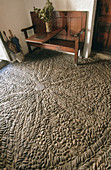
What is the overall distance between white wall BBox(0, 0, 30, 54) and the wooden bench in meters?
0.25

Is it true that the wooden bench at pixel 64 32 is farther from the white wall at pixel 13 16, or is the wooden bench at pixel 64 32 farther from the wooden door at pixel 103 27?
the wooden door at pixel 103 27

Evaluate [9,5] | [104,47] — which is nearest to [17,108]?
[9,5]

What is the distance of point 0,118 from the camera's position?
1688 millimetres

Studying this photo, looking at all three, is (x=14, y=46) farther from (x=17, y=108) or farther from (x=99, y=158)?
(x=99, y=158)

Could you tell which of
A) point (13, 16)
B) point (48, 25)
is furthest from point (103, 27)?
point (13, 16)

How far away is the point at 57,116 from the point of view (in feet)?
5.31

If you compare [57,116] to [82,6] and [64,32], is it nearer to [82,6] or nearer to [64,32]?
[64,32]

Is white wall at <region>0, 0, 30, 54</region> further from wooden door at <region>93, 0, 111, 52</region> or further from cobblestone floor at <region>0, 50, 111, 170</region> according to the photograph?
wooden door at <region>93, 0, 111, 52</region>

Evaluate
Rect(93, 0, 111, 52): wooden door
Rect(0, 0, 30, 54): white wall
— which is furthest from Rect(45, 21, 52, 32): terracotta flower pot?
Rect(93, 0, 111, 52): wooden door

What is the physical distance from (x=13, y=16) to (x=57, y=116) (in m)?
2.67

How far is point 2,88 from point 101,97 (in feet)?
6.30

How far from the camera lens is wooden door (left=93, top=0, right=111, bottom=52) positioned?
7.70 ft

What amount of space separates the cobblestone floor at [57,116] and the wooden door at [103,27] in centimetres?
58

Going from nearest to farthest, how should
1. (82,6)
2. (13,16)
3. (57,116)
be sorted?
(57,116)
(82,6)
(13,16)
